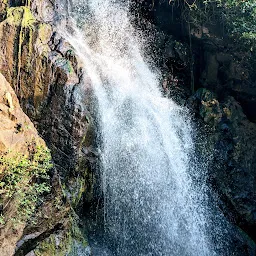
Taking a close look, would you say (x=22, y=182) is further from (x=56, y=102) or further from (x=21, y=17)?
(x=21, y=17)

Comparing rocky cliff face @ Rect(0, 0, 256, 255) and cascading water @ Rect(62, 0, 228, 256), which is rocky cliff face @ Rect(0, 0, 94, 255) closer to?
rocky cliff face @ Rect(0, 0, 256, 255)

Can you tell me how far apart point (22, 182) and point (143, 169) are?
3590mm

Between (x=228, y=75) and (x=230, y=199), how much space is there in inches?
168

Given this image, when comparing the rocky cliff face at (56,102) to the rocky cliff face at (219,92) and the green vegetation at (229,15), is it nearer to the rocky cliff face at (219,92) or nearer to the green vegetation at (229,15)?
the rocky cliff face at (219,92)

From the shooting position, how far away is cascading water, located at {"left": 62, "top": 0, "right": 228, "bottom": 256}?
8617mm

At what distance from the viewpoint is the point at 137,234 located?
8641 millimetres

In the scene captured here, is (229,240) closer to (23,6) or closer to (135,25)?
(135,25)

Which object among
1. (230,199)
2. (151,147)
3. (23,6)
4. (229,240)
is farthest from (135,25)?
(229,240)

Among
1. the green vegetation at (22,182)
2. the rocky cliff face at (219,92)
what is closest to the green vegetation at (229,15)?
the rocky cliff face at (219,92)

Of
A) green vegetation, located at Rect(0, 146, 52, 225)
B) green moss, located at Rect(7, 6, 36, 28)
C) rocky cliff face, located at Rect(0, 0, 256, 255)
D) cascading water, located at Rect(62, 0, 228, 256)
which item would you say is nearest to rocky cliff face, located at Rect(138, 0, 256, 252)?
rocky cliff face, located at Rect(0, 0, 256, 255)

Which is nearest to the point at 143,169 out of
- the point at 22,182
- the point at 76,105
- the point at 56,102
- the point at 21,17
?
the point at 76,105

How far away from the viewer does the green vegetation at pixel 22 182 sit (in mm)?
6062

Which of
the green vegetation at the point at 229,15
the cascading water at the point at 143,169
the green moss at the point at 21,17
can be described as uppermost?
the green vegetation at the point at 229,15

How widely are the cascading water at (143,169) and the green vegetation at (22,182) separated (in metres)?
2.17
